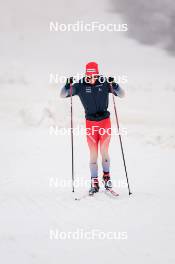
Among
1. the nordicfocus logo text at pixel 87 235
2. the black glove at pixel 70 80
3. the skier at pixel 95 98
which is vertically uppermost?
the black glove at pixel 70 80

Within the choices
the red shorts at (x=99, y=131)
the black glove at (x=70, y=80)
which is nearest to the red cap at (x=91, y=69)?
the black glove at (x=70, y=80)

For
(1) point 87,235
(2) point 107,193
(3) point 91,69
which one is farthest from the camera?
(2) point 107,193

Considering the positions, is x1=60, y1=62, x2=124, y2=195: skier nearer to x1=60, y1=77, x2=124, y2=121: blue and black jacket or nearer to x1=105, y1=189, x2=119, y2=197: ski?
x1=60, y1=77, x2=124, y2=121: blue and black jacket

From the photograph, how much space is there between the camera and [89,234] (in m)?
5.31

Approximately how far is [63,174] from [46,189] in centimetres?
226

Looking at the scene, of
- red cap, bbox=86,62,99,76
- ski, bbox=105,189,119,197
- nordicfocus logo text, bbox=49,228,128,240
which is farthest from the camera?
Answer: ski, bbox=105,189,119,197

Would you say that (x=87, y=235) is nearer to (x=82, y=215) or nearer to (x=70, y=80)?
(x=82, y=215)

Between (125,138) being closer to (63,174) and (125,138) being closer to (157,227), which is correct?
(63,174)

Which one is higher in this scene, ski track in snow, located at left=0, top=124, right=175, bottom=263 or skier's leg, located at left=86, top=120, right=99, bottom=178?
skier's leg, located at left=86, top=120, right=99, bottom=178

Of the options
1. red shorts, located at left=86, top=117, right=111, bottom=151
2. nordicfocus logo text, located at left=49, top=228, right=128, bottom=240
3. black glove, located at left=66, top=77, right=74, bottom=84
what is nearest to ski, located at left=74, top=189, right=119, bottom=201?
red shorts, located at left=86, top=117, right=111, bottom=151

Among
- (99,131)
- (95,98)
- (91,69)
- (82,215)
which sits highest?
(91,69)

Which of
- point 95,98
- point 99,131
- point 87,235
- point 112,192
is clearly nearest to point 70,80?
point 95,98

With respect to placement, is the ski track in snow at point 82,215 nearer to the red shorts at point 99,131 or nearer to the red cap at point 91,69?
the red shorts at point 99,131

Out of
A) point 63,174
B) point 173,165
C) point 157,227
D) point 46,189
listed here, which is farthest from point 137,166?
point 157,227
